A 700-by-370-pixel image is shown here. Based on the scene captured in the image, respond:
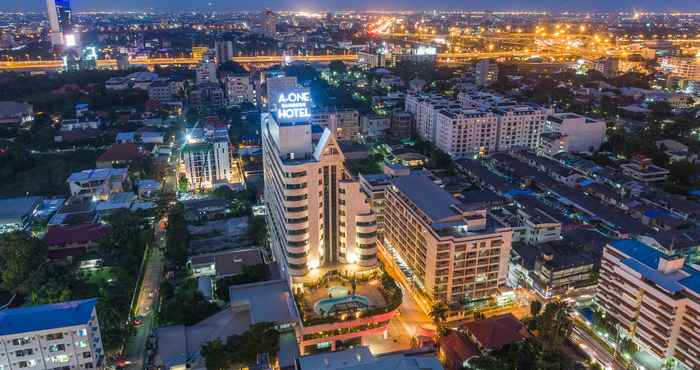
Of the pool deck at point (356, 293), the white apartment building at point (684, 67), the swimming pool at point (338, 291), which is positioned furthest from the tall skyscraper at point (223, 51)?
the swimming pool at point (338, 291)

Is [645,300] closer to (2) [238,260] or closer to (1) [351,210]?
(1) [351,210]

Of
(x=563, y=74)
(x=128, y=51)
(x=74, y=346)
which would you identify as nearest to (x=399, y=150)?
(x=74, y=346)

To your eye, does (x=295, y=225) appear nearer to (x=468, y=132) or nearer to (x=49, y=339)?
(x=49, y=339)

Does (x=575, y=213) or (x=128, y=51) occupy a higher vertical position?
(x=128, y=51)

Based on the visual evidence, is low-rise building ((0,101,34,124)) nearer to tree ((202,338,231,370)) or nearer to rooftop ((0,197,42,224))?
rooftop ((0,197,42,224))

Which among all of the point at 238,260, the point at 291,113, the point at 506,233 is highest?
the point at 291,113

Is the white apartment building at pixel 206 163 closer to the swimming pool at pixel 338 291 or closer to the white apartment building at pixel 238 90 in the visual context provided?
the swimming pool at pixel 338 291

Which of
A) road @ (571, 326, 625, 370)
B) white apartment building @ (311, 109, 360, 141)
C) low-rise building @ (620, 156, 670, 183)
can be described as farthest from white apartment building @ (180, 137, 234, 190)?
low-rise building @ (620, 156, 670, 183)
